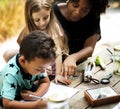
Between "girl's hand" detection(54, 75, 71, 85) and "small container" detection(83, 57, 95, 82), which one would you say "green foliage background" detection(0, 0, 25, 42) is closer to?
"small container" detection(83, 57, 95, 82)

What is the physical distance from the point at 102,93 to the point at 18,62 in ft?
1.65

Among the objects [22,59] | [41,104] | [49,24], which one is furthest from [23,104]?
[49,24]

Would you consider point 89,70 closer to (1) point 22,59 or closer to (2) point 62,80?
(2) point 62,80

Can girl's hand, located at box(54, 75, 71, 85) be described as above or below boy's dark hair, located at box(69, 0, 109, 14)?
below

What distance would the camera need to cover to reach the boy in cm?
176

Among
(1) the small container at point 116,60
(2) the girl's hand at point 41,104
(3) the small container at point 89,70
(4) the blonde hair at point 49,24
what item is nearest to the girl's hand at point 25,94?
(2) the girl's hand at point 41,104

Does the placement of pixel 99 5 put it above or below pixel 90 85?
above

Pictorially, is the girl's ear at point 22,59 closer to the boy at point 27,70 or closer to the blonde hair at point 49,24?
the boy at point 27,70

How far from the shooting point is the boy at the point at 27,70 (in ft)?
5.77

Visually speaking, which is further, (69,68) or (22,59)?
(69,68)

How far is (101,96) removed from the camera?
1764 millimetres

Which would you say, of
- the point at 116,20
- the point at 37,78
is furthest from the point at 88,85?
the point at 116,20

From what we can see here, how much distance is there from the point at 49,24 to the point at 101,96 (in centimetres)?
94

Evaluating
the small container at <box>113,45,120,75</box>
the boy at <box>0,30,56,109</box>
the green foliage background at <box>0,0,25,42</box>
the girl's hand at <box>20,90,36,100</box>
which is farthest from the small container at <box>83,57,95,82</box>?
the green foliage background at <box>0,0,25,42</box>
